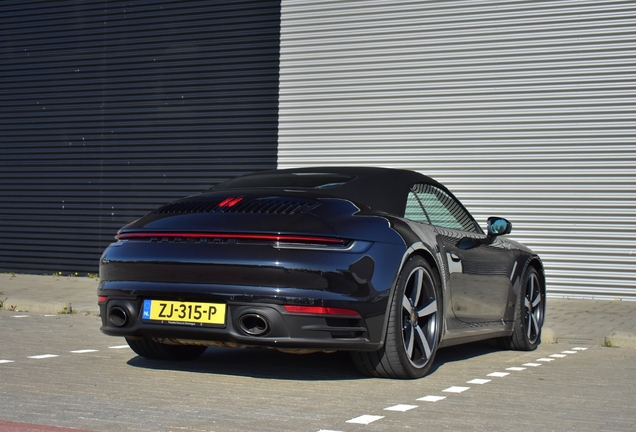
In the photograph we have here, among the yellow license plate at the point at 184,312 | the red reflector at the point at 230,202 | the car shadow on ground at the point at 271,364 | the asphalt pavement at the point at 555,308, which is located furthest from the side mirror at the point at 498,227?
Answer: the yellow license plate at the point at 184,312

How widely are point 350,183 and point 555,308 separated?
6.17m

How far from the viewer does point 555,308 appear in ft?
37.1

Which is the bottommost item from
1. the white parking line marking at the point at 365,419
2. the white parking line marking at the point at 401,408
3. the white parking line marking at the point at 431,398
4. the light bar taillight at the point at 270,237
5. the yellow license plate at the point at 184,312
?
the white parking line marking at the point at 431,398

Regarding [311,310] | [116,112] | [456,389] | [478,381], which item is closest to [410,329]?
[456,389]

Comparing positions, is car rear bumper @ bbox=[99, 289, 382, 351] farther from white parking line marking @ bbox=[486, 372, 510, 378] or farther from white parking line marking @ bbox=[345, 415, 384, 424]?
white parking line marking @ bbox=[486, 372, 510, 378]

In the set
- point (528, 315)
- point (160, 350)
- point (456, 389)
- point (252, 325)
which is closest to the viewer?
point (252, 325)

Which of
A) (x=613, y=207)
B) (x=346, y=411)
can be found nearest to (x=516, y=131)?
(x=613, y=207)

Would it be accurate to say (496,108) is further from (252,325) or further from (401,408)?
(401,408)

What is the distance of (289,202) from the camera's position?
5488mm

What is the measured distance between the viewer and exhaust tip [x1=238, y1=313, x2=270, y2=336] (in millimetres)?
5129

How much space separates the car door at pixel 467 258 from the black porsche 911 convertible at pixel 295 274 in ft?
0.18

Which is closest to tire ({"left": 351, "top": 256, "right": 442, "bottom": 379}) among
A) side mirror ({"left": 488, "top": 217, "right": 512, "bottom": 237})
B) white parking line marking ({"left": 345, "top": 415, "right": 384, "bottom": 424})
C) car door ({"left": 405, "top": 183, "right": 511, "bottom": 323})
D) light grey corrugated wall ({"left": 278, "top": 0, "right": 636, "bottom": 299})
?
car door ({"left": 405, "top": 183, "right": 511, "bottom": 323})

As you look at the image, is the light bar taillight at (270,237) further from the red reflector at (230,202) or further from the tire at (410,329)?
the tire at (410,329)

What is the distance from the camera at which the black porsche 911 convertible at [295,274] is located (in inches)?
201
